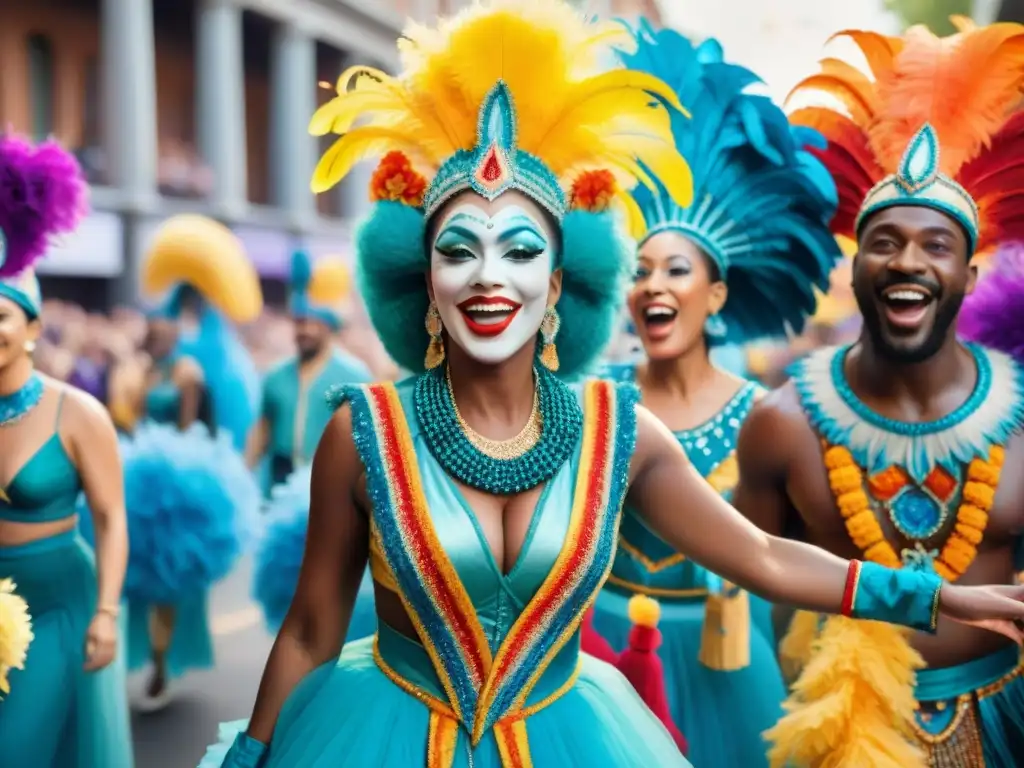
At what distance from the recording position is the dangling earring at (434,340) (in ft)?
6.48

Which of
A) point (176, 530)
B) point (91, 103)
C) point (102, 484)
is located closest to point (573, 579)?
point (102, 484)

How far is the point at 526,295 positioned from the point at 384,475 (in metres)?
0.44

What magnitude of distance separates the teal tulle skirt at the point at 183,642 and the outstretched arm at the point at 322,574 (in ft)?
9.75

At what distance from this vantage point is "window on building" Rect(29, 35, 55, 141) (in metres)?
14.9

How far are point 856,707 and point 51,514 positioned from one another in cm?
241

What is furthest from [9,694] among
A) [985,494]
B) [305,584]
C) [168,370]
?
[168,370]

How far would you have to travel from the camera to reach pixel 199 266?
625cm

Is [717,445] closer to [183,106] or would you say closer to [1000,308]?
[1000,308]

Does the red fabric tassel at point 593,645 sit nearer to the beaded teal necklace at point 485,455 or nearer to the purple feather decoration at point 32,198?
the beaded teal necklace at point 485,455

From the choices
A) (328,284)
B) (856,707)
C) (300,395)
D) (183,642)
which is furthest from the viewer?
(328,284)

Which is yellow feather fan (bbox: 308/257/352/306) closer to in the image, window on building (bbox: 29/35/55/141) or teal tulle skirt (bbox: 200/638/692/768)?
teal tulle skirt (bbox: 200/638/692/768)

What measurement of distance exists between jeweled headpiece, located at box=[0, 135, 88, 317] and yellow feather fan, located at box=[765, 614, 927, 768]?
250 cm

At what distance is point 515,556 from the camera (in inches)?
72.3

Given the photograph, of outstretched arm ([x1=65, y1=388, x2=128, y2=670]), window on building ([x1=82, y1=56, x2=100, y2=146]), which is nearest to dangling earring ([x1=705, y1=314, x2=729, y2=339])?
outstretched arm ([x1=65, y1=388, x2=128, y2=670])
